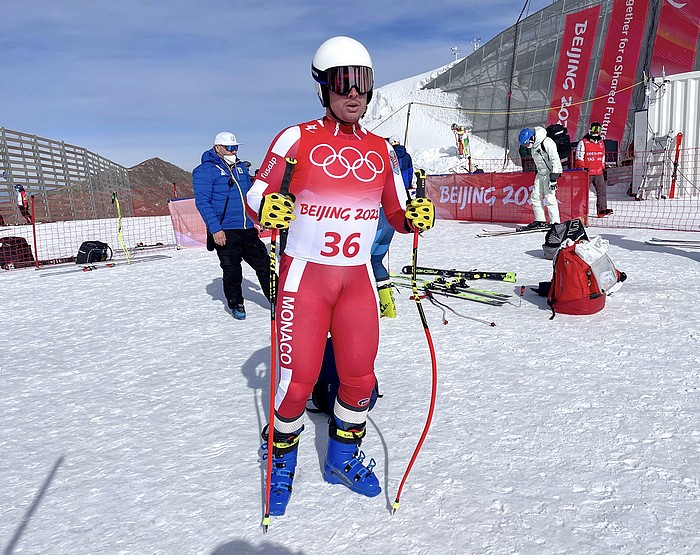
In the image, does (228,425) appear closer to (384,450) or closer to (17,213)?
(384,450)

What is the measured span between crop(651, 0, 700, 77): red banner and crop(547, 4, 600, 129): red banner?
4049mm

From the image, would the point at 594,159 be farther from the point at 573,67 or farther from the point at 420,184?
the point at 573,67

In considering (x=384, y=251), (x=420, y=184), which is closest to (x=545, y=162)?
(x=384, y=251)

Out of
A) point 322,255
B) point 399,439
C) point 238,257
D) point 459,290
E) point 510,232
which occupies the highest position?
point 322,255

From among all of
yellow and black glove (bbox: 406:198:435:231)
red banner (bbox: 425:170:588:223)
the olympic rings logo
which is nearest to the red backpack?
yellow and black glove (bbox: 406:198:435:231)

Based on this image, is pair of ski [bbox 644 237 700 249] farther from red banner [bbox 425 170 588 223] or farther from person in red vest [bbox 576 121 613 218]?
person in red vest [bbox 576 121 613 218]

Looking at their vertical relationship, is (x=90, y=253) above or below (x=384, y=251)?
below

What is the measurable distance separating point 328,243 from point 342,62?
0.85m

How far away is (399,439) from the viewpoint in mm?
2893

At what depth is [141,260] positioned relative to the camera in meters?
10.4

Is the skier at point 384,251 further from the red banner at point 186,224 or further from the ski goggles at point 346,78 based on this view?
the red banner at point 186,224

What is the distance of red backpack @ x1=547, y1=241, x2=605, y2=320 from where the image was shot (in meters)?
4.81

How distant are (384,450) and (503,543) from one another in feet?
2.90

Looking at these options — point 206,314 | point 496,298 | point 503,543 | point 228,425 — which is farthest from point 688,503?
point 206,314
